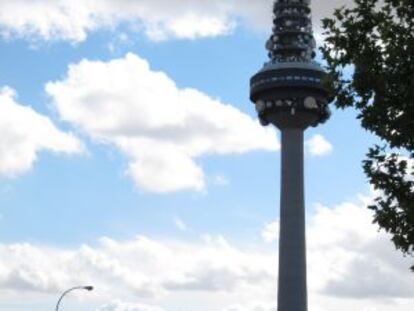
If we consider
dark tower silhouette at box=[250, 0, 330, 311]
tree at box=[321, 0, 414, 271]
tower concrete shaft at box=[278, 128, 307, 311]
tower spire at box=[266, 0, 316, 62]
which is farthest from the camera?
tower spire at box=[266, 0, 316, 62]

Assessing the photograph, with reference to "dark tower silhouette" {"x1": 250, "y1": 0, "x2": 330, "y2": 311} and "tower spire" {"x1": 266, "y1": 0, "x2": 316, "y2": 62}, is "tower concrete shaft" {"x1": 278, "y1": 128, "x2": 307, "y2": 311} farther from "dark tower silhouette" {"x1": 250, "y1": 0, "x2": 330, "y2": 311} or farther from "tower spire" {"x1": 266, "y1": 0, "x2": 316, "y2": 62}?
"tower spire" {"x1": 266, "y1": 0, "x2": 316, "y2": 62}

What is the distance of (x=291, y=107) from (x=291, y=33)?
1577 cm

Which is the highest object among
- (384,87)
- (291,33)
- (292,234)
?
(291,33)

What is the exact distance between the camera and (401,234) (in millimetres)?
25688

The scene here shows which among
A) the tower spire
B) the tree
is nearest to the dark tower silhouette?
the tower spire

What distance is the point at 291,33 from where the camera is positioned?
13900cm

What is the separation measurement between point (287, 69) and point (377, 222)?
353 ft

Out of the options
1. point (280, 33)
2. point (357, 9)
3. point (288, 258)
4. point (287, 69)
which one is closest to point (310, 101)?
point (287, 69)

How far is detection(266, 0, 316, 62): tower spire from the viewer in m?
137

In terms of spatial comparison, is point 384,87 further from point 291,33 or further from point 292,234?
point 291,33

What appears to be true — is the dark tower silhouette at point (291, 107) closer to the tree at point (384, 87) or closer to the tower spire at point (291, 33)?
the tower spire at point (291, 33)

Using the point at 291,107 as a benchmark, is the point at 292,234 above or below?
below

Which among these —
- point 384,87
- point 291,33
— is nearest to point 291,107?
point 291,33

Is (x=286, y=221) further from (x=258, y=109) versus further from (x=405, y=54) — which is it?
(x=405, y=54)
